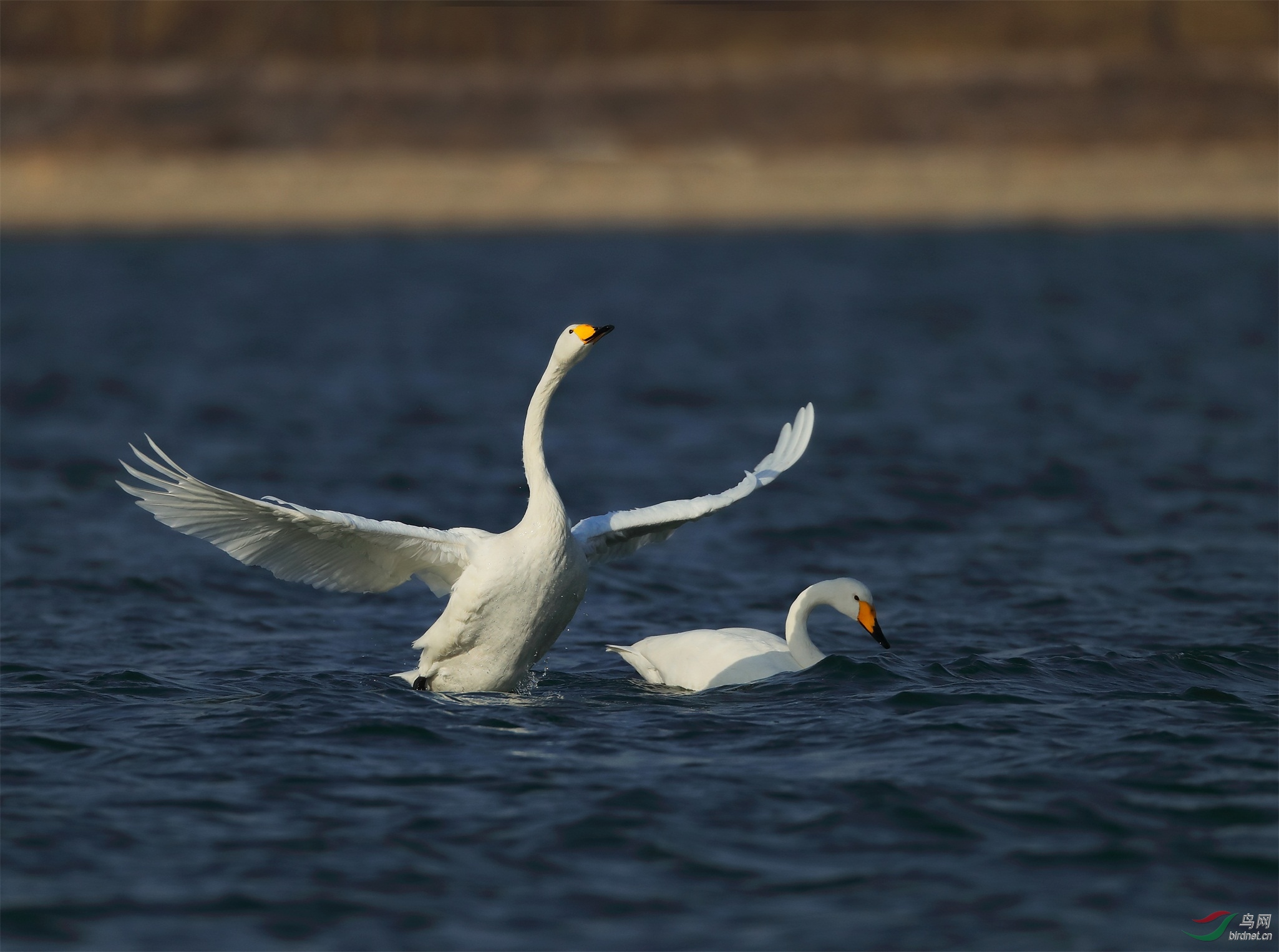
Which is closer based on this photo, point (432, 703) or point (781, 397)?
point (432, 703)

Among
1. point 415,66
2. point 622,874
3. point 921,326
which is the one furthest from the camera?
point 415,66

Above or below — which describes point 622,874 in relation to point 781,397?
below

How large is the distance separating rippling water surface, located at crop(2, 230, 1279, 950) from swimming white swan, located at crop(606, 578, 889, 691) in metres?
0.14

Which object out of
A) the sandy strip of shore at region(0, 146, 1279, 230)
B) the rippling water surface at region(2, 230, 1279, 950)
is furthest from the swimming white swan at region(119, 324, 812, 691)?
the sandy strip of shore at region(0, 146, 1279, 230)

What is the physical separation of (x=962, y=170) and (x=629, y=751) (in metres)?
55.0

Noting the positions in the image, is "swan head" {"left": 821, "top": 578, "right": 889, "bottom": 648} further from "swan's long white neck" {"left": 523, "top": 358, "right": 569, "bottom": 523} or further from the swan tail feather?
"swan's long white neck" {"left": 523, "top": 358, "right": 569, "bottom": 523}

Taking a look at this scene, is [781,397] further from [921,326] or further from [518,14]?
[518,14]

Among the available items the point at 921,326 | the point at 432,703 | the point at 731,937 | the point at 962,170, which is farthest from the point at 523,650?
the point at 962,170

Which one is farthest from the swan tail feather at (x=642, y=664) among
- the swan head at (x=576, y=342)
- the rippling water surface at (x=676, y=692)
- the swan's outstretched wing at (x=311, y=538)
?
the swan head at (x=576, y=342)

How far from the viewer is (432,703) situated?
965cm

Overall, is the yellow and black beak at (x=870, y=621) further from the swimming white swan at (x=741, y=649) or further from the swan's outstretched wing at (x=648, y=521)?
the swan's outstretched wing at (x=648, y=521)

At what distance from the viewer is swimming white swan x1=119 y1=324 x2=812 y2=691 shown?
9.48 meters

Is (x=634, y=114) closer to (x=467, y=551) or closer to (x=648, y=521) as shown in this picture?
(x=648, y=521)

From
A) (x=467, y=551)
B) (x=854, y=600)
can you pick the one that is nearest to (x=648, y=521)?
(x=467, y=551)
